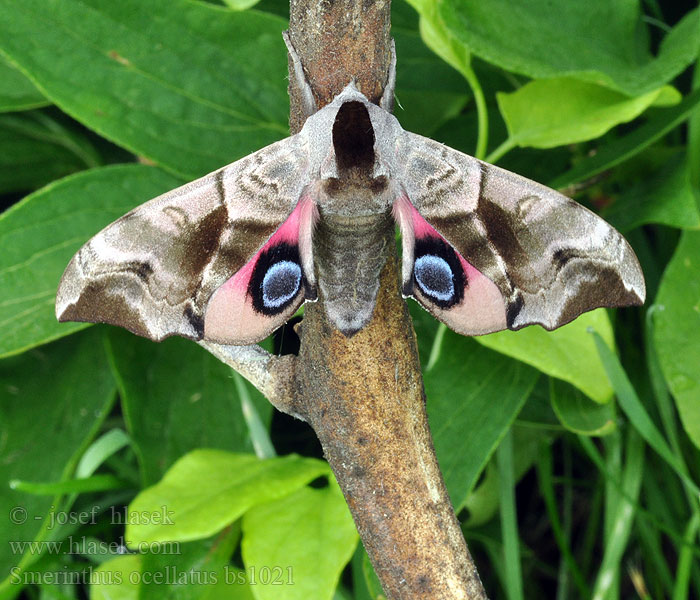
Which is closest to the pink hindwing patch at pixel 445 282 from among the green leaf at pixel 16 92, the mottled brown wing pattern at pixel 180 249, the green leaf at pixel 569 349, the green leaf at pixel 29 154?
the mottled brown wing pattern at pixel 180 249

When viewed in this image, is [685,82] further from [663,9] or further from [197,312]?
[197,312]

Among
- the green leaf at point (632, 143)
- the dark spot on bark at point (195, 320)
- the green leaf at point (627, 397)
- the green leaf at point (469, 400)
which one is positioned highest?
the dark spot on bark at point (195, 320)

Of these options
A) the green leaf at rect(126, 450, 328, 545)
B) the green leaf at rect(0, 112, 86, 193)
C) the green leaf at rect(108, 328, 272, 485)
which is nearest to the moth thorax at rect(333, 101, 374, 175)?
the green leaf at rect(126, 450, 328, 545)

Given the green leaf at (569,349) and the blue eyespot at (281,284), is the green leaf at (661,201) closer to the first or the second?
the green leaf at (569,349)

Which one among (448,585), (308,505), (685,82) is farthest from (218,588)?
(685,82)

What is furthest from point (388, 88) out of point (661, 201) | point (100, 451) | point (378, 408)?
point (100, 451)

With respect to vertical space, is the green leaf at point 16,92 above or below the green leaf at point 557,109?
below

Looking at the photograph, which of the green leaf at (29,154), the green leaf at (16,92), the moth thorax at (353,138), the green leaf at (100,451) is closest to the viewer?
the moth thorax at (353,138)
